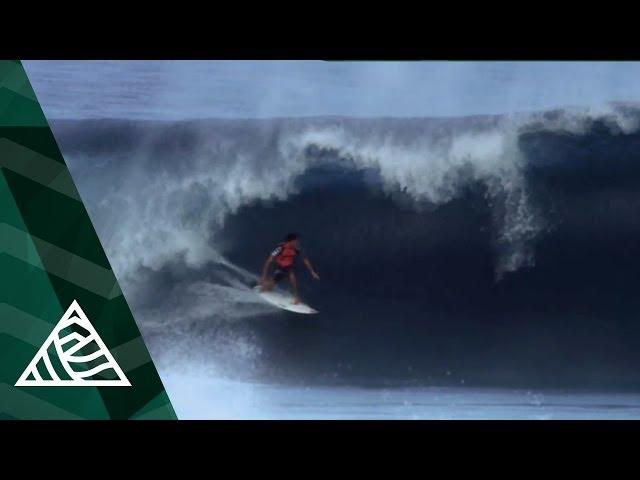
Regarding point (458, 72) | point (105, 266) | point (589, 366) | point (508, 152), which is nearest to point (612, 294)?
point (589, 366)

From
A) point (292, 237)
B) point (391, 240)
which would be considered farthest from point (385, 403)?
point (292, 237)

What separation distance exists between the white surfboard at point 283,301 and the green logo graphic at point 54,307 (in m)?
0.74

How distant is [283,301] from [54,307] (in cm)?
124

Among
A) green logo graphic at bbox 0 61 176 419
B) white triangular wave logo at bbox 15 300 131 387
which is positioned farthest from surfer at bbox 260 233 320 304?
white triangular wave logo at bbox 15 300 131 387

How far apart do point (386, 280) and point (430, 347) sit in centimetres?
44

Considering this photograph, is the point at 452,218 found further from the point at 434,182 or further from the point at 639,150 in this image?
the point at 639,150

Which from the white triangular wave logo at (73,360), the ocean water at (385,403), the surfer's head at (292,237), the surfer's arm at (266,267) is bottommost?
the ocean water at (385,403)

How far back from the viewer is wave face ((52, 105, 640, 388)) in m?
7.25

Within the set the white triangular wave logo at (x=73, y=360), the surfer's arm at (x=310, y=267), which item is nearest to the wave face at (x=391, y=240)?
the surfer's arm at (x=310, y=267)

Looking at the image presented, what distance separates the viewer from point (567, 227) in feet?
23.9

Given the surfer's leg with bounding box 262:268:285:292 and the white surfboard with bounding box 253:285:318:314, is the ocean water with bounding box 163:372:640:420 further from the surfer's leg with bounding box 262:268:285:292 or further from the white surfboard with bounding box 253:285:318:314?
the surfer's leg with bounding box 262:268:285:292

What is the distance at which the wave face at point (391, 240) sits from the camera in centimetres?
725

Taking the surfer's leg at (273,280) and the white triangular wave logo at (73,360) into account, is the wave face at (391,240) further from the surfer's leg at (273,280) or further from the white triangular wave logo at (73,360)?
the white triangular wave logo at (73,360)

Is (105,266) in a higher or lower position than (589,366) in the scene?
higher
